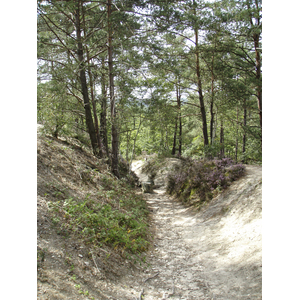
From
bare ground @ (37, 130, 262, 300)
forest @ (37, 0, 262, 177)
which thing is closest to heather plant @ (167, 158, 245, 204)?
bare ground @ (37, 130, 262, 300)

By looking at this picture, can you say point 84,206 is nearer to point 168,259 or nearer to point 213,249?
point 168,259

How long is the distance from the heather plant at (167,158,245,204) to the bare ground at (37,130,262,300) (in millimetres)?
1021

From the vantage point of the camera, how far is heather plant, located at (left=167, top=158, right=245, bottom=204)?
8.17m

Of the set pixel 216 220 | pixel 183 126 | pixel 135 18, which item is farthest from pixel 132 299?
pixel 183 126

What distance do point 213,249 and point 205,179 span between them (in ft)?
13.0

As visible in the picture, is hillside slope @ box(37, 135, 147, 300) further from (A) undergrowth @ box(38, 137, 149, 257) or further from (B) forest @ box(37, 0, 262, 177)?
(B) forest @ box(37, 0, 262, 177)

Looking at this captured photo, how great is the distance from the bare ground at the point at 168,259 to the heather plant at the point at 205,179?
40.2 inches

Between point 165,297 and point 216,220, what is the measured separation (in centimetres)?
368

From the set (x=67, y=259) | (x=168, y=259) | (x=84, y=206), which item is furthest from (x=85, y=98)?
(x=67, y=259)

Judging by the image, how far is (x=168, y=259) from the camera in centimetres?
464

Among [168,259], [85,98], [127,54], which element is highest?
[127,54]

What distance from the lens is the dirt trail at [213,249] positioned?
3482 mm
